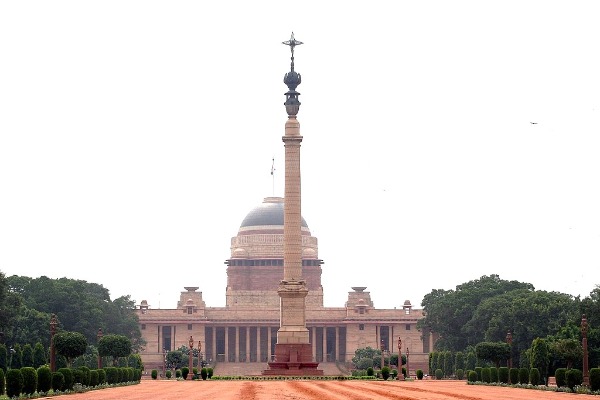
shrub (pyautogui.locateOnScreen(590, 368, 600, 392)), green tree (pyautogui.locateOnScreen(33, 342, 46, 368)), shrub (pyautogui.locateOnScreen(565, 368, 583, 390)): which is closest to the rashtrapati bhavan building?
green tree (pyautogui.locateOnScreen(33, 342, 46, 368))

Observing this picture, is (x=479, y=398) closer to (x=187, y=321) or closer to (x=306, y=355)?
(x=306, y=355)

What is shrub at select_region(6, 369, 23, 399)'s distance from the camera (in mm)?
66125

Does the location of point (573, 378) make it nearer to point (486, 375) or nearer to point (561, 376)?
point (561, 376)

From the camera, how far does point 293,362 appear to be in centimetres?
11975

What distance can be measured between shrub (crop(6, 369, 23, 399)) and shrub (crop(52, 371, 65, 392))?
7840mm

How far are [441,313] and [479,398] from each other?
8300 cm

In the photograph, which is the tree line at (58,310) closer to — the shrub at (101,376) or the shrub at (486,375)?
the shrub at (101,376)

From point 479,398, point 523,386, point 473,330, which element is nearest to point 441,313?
point 473,330

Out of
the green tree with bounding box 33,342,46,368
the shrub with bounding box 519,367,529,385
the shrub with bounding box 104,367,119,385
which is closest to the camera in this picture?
the shrub with bounding box 519,367,529,385

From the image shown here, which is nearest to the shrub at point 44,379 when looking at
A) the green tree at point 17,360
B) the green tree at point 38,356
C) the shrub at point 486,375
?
the green tree at point 38,356

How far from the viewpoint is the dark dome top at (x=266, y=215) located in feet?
643

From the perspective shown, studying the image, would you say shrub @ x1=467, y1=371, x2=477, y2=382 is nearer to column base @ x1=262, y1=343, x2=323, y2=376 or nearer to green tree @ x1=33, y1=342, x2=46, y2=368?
column base @ x1=262, y1=343, x2=323, y2=376

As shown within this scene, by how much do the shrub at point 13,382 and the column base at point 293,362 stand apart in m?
51.5

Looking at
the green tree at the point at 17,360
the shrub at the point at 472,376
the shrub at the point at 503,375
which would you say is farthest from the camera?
the green tree at the point at 17,360
